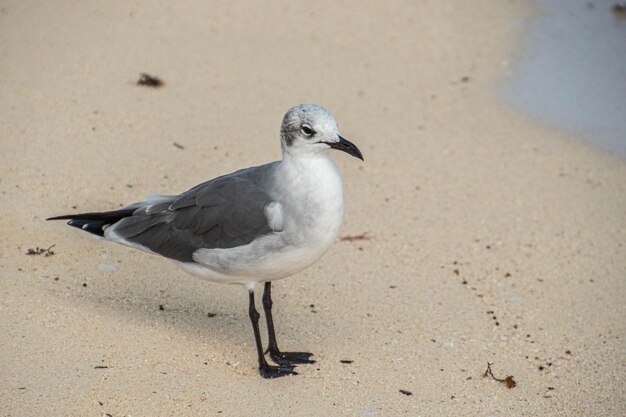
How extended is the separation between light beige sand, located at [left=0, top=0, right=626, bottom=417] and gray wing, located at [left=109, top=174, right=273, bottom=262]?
1.65ft

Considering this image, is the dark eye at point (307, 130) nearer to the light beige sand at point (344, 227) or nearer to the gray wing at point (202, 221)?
the gray wing at point (202, 221)

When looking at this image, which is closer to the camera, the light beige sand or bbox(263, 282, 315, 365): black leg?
the light beige sand

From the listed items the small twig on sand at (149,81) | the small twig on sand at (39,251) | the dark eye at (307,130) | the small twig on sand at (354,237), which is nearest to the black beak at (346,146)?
the dark eye at (307,130)

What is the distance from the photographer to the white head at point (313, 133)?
4.68 m

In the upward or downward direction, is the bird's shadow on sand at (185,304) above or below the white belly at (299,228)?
below

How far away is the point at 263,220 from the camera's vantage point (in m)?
4.78

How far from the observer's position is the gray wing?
4852mm

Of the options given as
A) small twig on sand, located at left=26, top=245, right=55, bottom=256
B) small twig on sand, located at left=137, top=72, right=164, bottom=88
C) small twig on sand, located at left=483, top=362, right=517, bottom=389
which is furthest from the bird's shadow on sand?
small twig on sand, located at left=137, top=72, right=164, bottom=88

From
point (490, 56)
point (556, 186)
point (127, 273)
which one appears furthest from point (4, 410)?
point (490, 56)

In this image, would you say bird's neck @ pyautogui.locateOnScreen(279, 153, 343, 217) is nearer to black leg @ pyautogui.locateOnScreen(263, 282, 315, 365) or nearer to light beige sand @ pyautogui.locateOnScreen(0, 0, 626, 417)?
black leg @ pyautogui.locateOnScreen(263, 282, 315, 365)

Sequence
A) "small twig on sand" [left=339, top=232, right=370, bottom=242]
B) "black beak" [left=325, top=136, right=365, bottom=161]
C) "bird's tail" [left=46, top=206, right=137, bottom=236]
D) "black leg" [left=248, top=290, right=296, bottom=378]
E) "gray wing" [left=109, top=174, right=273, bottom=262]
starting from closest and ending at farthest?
"black beak" [left=325, top=136, right=365, bottom=161]
"gray wing" [left=109, top=174, right=273, bottom=262]
"black leg" [left=248, top=290, right=296, bottom=378]
"bird's tail" [left=46, top=206, right=137, bottom=236]
"small twig on sand" [left=339, top=232, right=370, bottom=242]

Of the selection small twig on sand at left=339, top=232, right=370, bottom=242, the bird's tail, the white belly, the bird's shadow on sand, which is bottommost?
the bird's shadow on sand

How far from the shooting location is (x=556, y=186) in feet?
23.7

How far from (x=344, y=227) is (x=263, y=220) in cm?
181
